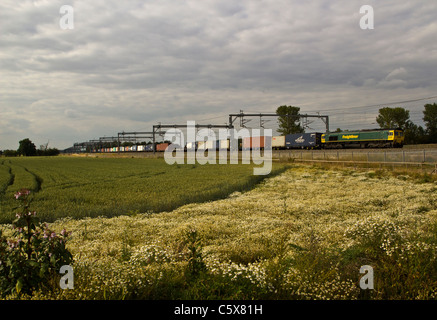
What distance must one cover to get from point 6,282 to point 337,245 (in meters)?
7.50

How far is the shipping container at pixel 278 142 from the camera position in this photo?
68875 millimetres

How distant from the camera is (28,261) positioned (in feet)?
16.1

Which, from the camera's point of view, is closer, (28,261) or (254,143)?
(28,261)

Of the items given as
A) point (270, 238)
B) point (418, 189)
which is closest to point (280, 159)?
point (418, 189)

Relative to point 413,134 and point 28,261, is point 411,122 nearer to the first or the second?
point 413,134

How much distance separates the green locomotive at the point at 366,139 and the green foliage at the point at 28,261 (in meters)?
51.9

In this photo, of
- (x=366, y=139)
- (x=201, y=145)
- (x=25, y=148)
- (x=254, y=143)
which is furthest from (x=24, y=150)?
(x=366, y=139)

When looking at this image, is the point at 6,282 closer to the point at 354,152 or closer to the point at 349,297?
the point at 349,297

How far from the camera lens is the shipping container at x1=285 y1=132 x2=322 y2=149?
2415 inches

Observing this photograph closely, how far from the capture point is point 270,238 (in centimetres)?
920

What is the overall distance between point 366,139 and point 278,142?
21.4 meters

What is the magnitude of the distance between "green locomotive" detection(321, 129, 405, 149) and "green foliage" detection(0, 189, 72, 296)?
5189 cm

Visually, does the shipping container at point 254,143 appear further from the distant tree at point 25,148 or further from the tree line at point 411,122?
the distant tree at point 25,148

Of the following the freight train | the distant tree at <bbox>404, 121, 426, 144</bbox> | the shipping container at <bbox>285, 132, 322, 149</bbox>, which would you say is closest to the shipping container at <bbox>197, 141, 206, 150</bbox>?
the freight train
